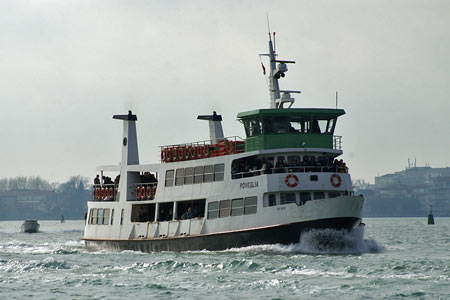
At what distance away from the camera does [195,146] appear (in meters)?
45.2

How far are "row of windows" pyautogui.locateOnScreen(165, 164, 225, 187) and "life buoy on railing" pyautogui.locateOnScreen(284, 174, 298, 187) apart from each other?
4440mm

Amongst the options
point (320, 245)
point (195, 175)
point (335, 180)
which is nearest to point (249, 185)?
point (335, 180)

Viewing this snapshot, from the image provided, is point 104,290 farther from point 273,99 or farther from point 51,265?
point 273,99

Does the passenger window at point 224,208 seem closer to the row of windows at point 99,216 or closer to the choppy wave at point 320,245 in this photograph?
the choppy wave at point 320,245

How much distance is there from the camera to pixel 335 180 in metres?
39.8

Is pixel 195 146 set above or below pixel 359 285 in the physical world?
above

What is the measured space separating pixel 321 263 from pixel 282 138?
9.14m

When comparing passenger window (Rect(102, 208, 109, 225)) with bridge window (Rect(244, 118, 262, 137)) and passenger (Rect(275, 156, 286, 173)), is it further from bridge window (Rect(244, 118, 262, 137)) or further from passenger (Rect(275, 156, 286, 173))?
passenger (Rect(275, 156, 286, 173))

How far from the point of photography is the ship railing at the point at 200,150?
1704 inches

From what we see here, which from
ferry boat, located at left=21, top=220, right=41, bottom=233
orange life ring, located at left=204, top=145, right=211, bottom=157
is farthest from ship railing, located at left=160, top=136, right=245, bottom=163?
ferry boat, located at left=21, top=220, right=41, bottom=233

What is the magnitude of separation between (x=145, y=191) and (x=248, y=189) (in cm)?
906

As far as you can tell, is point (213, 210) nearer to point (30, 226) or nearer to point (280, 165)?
point (280, 165)

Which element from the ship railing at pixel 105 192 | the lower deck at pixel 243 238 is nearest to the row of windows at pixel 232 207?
the lower deck at pixel 243 238

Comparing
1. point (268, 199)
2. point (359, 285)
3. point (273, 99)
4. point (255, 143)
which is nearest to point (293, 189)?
point (268, 199)
